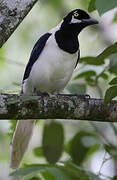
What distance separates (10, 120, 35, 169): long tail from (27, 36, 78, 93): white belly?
1.44ft

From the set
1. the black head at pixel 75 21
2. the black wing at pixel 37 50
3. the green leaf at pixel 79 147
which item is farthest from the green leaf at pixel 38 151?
the black head at pixel 75 21

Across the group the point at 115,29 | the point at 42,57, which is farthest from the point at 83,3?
the point at 42,57

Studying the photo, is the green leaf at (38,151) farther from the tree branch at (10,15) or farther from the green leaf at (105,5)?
the green leaf at (105,5)

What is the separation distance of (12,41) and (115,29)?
5.37 feet

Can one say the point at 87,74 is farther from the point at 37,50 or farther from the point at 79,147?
the point at 37,50

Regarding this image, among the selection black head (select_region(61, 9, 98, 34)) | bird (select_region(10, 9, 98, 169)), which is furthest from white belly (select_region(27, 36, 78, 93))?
black head (select_region(61, 9, 98, 34))

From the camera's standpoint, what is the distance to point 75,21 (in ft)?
11.3

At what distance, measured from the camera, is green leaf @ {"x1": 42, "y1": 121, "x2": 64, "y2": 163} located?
2.79 m

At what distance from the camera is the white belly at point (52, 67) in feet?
10.6

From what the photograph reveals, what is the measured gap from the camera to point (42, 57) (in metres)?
3.27

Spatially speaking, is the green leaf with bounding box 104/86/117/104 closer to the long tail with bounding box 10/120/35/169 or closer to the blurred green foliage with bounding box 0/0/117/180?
the blurred green foliage with bounding box 0/0/117/180

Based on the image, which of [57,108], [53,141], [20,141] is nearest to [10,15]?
[57,108]

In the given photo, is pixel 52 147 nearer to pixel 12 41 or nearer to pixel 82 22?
pixel 82 22

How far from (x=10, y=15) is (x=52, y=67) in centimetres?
95
